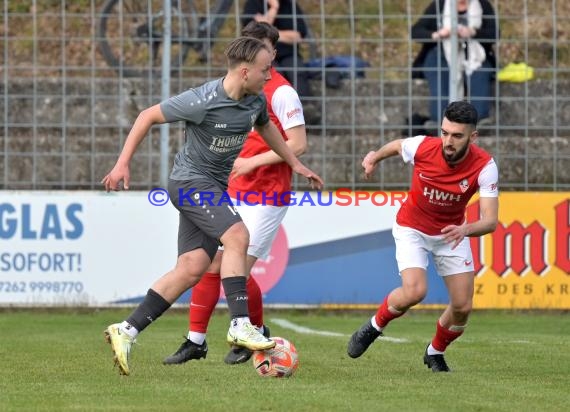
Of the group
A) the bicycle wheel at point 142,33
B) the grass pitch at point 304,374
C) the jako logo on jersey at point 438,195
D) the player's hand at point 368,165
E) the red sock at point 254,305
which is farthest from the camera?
the bicycle wheel at point 142,33

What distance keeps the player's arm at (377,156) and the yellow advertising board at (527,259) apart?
507 cm

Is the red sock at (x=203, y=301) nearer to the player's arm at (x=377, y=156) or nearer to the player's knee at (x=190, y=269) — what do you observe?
the player's knee at (x=190, y=269)

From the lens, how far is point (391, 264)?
46.2 feet

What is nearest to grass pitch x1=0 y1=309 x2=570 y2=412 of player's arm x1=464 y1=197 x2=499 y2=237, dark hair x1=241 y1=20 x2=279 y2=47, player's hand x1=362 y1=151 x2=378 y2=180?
player's arm x1=464 y1=197 x2=499 y2=237

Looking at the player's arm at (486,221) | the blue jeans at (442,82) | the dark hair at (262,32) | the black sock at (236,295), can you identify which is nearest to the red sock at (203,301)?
the black sock at (236,295)

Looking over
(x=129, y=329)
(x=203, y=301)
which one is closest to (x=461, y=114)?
(x=203, y=301)

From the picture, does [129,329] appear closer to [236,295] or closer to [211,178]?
[236,295]

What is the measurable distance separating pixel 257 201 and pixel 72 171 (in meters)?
5.66

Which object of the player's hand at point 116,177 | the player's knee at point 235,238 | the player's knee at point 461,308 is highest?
the player's hand at point 116,177

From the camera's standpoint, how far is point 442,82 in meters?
14.8

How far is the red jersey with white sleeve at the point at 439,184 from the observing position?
8.79 m

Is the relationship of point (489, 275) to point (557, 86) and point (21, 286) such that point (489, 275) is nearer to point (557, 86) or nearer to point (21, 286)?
point (557, 86)

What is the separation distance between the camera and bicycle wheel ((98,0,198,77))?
47.6 feet

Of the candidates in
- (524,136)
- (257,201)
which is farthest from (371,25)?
(257,201)
